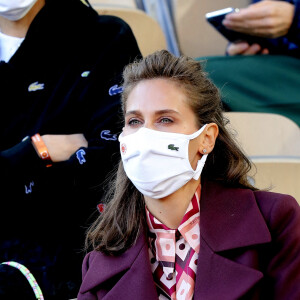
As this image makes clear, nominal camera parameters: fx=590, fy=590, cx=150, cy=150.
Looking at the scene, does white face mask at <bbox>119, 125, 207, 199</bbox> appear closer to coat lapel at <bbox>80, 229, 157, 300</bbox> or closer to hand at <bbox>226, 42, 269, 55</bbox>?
coat lapel at <bbox>80, 229, 157, 300</bbox>

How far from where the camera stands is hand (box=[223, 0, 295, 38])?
2754 millimetres

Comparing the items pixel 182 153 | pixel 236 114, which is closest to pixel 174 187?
pixel 182 153

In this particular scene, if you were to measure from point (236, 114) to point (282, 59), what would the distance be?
43 cm

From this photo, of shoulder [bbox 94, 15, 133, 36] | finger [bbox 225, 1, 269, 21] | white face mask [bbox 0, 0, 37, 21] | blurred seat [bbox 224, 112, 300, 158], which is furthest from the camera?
finger [bbox 225, 1, 269, 21]

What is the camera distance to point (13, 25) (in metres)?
2.42

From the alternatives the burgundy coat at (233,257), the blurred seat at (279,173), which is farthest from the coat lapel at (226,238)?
the blurred seat at (279,173)

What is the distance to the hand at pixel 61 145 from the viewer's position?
7.02 ft

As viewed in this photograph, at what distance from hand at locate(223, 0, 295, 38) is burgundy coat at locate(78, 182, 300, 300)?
1250 mm

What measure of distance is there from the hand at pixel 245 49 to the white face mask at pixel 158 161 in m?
1.41

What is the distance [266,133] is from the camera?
8.64ft

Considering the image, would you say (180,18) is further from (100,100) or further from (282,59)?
(100,100)

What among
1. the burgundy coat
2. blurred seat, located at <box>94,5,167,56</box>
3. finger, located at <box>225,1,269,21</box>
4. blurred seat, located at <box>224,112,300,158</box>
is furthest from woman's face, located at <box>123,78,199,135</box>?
blurred seat, located at <box>94,5,167,56</box>

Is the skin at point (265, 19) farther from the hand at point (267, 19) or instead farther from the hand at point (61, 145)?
the hand at point (61, 145)

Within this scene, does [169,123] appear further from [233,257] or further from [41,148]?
[41,148]
